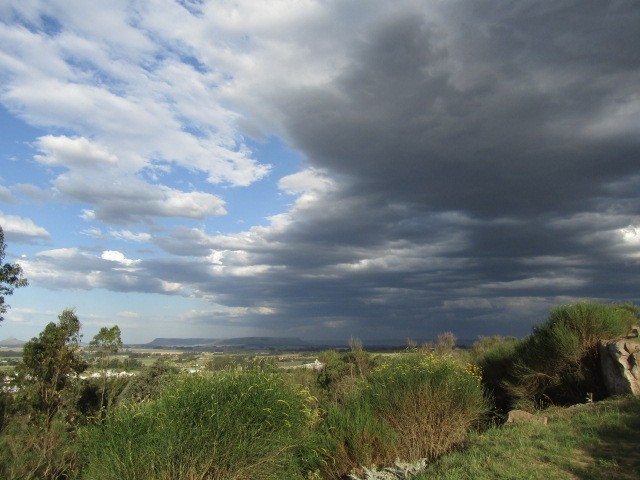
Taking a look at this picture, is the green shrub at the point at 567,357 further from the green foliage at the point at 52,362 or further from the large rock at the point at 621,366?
the green foliage at the point at 52,362

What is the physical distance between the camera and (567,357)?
1409 cm

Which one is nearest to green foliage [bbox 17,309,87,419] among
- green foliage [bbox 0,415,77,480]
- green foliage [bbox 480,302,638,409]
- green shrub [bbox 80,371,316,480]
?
green foliage [bbox 0,415,77,480]

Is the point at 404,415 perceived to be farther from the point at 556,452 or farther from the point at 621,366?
the point at 621,366

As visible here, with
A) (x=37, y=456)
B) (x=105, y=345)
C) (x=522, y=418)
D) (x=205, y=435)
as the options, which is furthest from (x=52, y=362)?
(x=522, y=418)

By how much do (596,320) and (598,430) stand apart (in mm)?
6663

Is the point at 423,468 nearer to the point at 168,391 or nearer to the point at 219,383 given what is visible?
the point at 219,383

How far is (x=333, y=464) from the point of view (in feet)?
28.9

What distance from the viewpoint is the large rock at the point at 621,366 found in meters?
11.4

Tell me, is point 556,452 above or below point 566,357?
below

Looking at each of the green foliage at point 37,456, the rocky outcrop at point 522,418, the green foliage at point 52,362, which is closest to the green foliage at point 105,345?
the green foliage at point 52,362

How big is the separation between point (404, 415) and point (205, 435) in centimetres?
455

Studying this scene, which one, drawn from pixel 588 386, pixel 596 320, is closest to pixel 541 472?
pixel 588 386

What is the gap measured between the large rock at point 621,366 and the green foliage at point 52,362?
22.9 m

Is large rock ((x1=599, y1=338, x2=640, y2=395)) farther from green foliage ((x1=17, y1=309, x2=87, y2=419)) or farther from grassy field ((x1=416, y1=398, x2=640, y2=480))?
green foliage ((x1=17, y1=309, x2=87, y2=419))
